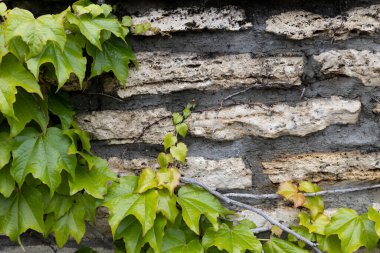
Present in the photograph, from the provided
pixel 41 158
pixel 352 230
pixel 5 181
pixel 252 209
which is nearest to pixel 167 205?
pixel 252 209

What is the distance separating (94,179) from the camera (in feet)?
4.85

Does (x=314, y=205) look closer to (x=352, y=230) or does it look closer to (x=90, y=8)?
(x=352, y=230)

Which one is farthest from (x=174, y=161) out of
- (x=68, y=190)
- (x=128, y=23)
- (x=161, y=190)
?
(x=128, y=23)

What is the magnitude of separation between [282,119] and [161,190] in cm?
47

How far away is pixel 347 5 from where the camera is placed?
1.42m

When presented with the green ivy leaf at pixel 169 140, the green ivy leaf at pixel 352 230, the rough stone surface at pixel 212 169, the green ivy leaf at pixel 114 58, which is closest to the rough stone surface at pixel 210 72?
the green ivy leaf at pixel 114 58

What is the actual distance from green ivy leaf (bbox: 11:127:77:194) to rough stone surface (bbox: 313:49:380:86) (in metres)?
0.88

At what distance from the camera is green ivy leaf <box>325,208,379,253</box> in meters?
1.47

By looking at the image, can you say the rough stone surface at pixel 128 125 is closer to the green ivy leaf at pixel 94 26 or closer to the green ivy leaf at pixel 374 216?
the green ivy leaf at pixel 94 26

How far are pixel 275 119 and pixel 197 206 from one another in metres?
0.39

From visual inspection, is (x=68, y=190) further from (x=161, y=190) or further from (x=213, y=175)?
(x=213, y=175)

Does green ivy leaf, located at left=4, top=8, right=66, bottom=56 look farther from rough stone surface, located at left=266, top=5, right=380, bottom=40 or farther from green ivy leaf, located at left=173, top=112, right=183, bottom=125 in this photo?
rough stone surface, located at left=266, top=5, right=380, bottom=40

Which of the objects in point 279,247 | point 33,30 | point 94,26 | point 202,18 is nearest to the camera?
point 33,30

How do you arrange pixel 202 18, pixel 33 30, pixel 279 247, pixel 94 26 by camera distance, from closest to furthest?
pixel 33 30 → pixel 94 26 → pixel 202 18 → pixel 279 247
